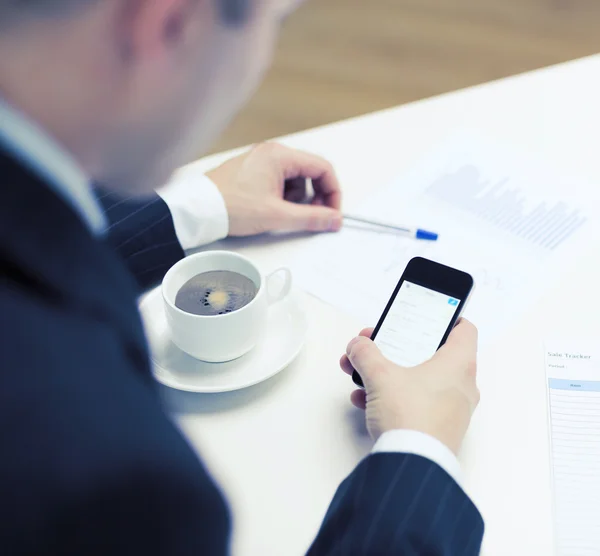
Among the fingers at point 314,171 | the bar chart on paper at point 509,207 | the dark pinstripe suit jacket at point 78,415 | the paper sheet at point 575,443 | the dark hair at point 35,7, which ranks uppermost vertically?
the dark hair at point 35,7

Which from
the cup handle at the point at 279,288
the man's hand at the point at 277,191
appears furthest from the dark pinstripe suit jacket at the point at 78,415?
the man's hand at the point at 277,191

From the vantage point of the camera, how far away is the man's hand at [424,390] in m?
0.69

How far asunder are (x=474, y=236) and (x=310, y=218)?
208 mm

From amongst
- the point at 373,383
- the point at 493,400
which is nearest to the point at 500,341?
the point at 493,400

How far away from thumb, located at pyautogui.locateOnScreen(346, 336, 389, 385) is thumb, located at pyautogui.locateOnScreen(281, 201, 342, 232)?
248mm

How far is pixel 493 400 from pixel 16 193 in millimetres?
526

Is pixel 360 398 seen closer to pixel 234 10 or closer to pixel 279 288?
pixel 279 288

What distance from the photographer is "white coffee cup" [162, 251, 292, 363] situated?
0.75 m

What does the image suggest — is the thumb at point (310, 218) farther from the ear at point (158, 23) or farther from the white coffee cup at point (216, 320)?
the ear at point (158, 23)

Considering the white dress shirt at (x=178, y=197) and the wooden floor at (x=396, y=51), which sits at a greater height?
the white dress shirt at (x=178, y=197)

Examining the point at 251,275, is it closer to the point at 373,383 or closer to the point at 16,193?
the point at 373,383

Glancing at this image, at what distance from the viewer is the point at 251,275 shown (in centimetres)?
82

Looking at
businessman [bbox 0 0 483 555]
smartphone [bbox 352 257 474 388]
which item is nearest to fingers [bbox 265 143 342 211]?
smartphone [bbox 352 257 474 388]

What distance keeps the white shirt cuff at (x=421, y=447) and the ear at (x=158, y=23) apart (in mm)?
391
